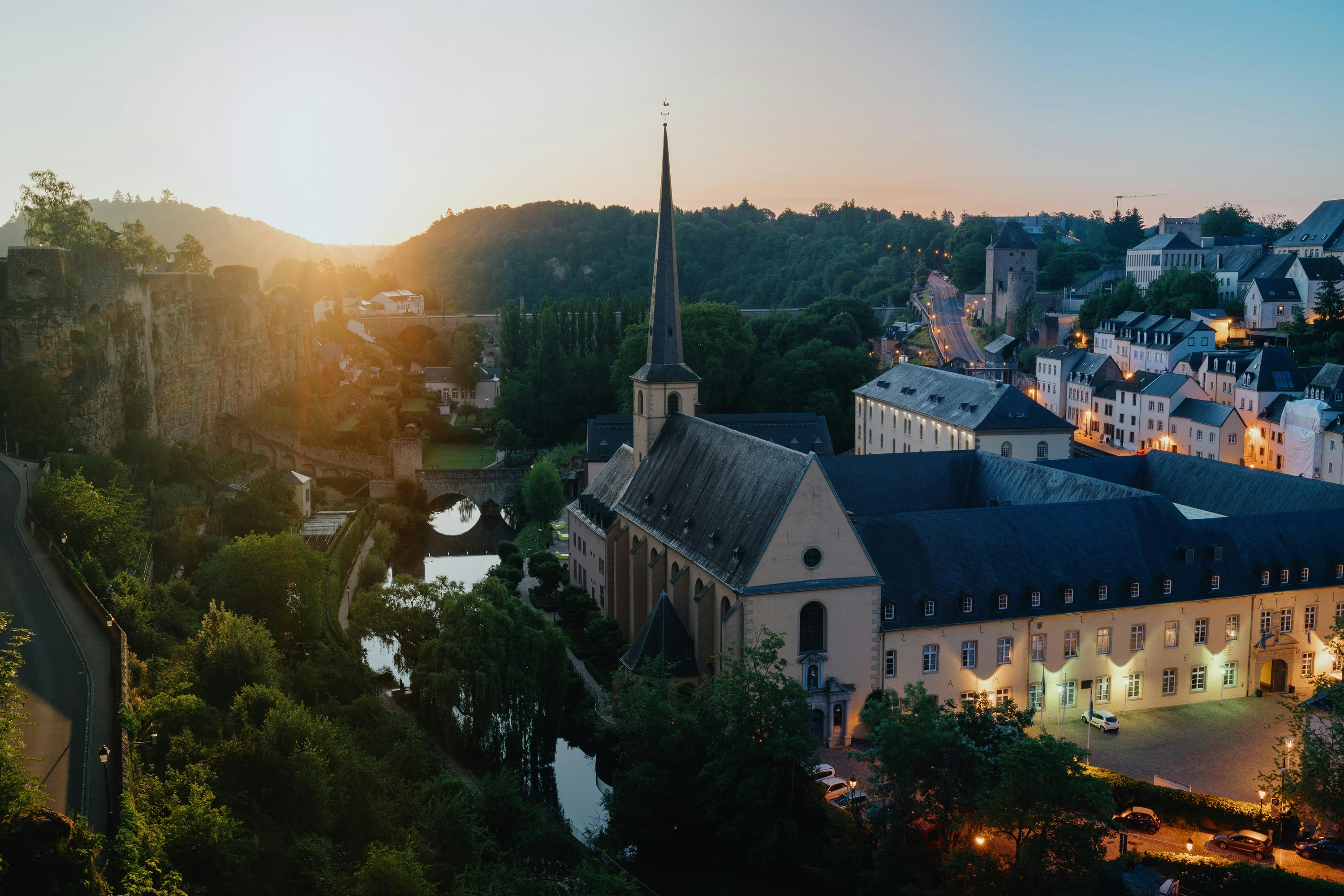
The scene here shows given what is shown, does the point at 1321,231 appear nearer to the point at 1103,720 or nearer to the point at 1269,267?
the point at 1269,267

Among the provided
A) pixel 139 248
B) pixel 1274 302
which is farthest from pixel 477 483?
pixel 1274 302

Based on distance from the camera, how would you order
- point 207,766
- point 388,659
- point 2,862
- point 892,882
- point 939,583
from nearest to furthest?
point 2,862
point 207,766
point 892,882
point 939,583
point 388,659

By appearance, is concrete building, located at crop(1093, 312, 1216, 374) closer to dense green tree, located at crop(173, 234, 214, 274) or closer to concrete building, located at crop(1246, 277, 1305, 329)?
concrete building, located at crop(1246, 277, 1305, 329)

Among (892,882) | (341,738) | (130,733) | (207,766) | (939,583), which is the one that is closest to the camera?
(130,733)

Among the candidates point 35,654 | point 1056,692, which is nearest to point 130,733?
point 35,654

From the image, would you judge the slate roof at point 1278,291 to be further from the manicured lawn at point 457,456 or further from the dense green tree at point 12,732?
the dense green tree at point 12,732

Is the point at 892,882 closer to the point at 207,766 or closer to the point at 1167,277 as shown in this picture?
the point at 207,766

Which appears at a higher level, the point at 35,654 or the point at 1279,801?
the point at 35,654
